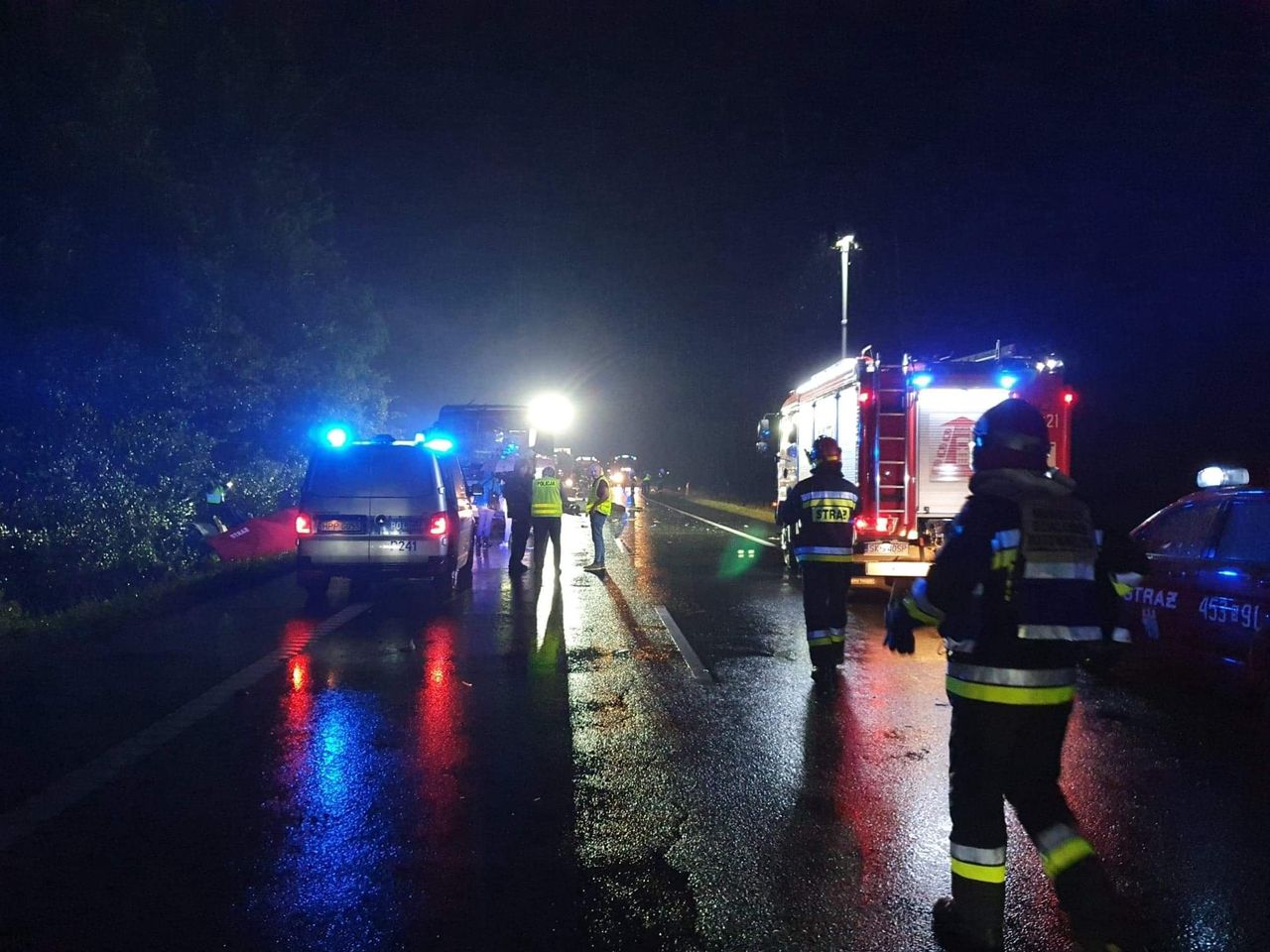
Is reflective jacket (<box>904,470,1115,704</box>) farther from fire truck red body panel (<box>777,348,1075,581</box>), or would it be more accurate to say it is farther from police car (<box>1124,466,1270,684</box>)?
fire truck red body panel (<box>777,348,1075,581</box>)

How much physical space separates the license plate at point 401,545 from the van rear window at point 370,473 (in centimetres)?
57

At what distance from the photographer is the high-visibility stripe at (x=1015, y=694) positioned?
3.60 meters

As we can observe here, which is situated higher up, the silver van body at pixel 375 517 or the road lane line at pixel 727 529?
the silver van body at pixel 375 517

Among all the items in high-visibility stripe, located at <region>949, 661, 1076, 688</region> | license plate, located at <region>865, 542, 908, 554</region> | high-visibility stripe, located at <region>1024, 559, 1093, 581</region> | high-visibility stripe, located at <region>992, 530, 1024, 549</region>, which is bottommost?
license plate, located at <region>865, 542, 908, 554</region>

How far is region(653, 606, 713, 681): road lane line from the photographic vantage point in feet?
28.4

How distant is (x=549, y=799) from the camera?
5.47 m

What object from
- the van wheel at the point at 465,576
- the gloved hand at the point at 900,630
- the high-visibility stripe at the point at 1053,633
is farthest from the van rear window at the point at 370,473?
the high-visibility stripe at the point at 1053,633

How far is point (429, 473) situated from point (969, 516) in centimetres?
981

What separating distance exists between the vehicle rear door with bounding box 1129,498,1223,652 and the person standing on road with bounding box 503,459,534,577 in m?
9.05

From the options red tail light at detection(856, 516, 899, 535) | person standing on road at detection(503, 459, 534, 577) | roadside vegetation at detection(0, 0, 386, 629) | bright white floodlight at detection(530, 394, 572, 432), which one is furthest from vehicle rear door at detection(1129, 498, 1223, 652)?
bright white floodlight at detection(530, 394, 572, 432)

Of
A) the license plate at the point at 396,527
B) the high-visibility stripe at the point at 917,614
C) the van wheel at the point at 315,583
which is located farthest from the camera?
the van wheel at the point at 315,583

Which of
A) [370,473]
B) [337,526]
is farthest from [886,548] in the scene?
[337,526]

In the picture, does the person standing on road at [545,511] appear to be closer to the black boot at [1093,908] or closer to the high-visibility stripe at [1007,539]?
the high-visibility stripe at [1007,539]

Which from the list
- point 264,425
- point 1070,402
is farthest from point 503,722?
point 264,425
